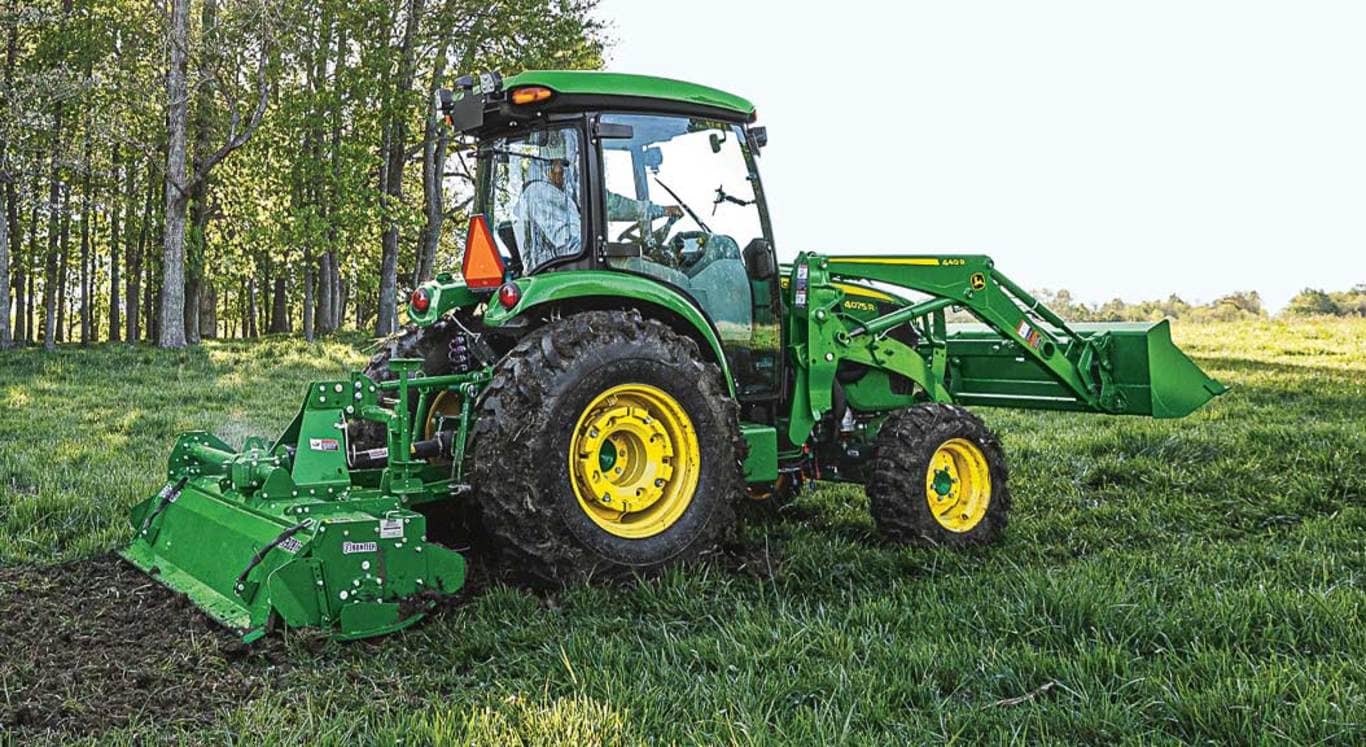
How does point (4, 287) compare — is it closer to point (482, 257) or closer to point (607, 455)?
point (482, 257)

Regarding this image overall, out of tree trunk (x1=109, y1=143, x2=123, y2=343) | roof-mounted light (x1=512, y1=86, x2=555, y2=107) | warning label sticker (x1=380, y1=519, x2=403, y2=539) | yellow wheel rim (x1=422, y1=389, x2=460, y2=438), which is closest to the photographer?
warning label sticker (x1=380, y1=519, x2=403, y2=539)

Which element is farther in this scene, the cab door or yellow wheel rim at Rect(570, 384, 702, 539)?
the cab door

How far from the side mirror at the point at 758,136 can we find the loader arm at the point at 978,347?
2.09 feet

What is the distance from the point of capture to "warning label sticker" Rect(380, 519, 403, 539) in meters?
4.41

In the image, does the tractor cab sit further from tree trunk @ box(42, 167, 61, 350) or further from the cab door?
tree trunk @ box(42, 167, 61, 350)

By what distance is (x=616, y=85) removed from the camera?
214 inches

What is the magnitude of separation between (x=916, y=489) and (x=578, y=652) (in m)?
2.43

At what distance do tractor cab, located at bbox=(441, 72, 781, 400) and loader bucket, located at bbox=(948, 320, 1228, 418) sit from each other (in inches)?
76.9

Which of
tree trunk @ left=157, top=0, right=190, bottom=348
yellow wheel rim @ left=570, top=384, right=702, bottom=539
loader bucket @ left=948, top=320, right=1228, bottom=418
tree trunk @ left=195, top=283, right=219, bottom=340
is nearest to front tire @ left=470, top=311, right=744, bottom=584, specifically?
yellow wheel rim @ left=570, top=384, right=702, bottom=539

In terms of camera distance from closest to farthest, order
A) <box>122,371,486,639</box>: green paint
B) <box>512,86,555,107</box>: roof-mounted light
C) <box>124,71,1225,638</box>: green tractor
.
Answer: <box>122,371,486,639</box>: green paint
<box>124,71,1225,638</box>: green tractor
<box>512,86,555,107</box>: roof-mounted light

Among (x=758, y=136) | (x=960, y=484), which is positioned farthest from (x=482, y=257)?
(x=960, y=484)

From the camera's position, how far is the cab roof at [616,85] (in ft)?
17.6

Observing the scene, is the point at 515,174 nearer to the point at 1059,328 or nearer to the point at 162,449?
the point at 1059,328

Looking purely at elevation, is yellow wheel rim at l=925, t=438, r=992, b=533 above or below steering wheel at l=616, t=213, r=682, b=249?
below
